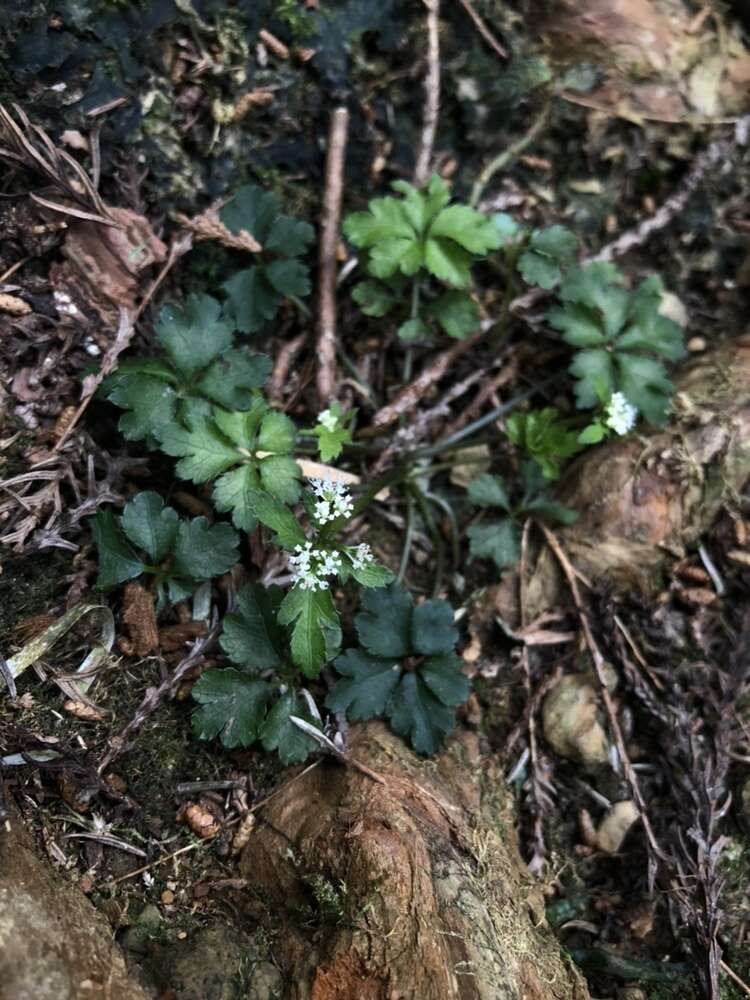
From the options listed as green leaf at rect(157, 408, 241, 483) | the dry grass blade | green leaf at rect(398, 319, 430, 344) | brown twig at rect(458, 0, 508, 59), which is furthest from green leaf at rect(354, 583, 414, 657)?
brown twig at rect(458, 0, 508, 59)

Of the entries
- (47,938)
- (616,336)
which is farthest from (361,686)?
(616,336)

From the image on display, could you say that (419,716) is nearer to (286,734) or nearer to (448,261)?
(286,734)

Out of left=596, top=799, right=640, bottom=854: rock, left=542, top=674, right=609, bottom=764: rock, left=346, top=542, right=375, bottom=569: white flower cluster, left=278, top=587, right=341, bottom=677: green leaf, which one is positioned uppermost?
left=346, top=542, right=375, bottom=569: white flower cluster

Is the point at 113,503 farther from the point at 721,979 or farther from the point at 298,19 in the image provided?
the point at 721,979

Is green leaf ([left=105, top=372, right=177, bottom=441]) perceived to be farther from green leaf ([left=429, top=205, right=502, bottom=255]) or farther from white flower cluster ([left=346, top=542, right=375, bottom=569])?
green leaf ([left=429, top=205, right=502, bottom=255])

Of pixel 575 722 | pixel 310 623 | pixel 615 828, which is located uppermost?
pixel 310 623

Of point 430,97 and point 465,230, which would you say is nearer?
point 465,230

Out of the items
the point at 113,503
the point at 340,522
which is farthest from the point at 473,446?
the point at 113,503
